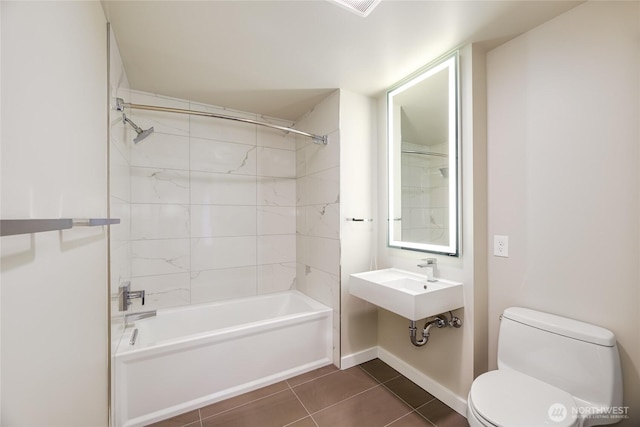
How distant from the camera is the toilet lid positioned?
106 cm

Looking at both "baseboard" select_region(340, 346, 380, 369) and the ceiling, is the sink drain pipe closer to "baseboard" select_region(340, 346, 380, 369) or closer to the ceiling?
"baseboard" select_region(340, 346, 380, 369)

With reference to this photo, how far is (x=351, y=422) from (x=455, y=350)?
2.77 feet

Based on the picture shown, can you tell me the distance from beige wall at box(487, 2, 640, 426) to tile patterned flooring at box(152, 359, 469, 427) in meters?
0.59

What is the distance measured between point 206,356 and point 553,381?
2.05 metres

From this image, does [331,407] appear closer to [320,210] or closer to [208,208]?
[320,210]

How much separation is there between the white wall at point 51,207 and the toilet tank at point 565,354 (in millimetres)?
1979

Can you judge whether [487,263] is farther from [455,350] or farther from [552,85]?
[552,85]

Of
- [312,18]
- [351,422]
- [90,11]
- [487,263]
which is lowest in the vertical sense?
[351,422]

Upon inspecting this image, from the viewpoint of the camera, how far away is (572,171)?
1358mm

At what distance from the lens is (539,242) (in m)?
1.48

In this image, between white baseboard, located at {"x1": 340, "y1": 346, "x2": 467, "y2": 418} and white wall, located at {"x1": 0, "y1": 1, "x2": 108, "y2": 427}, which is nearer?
white wall, located at {"x1": 0, "y1": 1, "x2": 108, "y2": 427}

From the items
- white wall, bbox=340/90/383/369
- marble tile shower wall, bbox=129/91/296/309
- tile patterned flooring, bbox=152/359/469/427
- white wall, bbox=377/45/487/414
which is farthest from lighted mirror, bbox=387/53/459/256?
marble tile shower wall, bbox=129/91/296/309

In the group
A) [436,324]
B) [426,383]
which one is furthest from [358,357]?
[436,324]

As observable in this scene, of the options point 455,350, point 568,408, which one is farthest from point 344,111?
point 568,408
